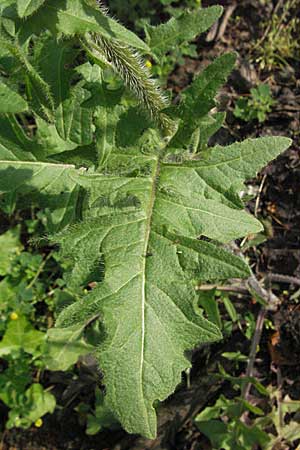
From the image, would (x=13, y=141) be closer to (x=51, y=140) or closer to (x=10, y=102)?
(x=51, y=140)

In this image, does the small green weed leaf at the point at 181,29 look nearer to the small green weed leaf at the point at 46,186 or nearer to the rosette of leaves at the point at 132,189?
the rosette of leaves at the point at 132,189

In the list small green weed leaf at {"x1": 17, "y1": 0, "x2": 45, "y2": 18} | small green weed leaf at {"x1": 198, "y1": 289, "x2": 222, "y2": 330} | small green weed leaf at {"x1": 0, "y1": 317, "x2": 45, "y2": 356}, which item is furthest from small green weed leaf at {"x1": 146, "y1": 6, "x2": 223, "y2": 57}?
small green weed leaf at {"x1": 0, "y1": 317, "x2": 45, "y2": 356}

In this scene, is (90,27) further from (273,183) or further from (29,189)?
(273,183)

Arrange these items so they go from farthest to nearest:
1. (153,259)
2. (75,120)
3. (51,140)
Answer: (51,140), (75,120), (153,259)

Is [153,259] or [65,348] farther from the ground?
[153,259]

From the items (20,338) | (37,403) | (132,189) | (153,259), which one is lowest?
(37,403)

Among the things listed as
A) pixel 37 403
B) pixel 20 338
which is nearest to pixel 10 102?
pixel 20 338

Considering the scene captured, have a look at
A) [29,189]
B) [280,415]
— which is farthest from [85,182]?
[280,415]

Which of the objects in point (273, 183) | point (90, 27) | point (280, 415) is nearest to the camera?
point (90, 27)

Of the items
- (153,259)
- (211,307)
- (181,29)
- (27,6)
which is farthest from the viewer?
(211,307)
